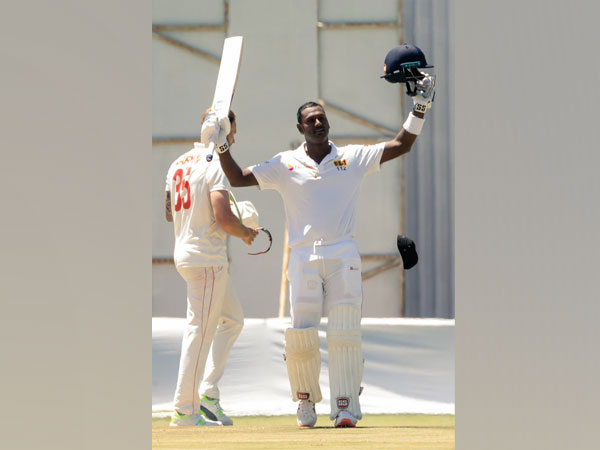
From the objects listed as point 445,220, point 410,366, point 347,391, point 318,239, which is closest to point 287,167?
point 318,239

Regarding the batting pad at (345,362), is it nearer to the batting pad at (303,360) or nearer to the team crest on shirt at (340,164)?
the batting pad at (303,360)

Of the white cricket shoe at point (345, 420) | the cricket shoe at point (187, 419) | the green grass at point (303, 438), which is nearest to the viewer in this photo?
the green grass at point (303, 438)

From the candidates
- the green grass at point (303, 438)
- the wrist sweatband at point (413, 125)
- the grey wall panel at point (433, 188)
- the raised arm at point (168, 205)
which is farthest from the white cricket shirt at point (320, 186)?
the grey wall panel at point (433, 188)

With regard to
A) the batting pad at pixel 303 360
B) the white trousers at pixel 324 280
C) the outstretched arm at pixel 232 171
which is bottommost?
the batting pad at pixel 303 360

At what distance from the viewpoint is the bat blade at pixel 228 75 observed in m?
3.68

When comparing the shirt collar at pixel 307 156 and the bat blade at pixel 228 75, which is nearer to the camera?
the bat blade at pixel 228 75

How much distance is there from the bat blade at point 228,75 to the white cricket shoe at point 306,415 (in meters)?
1.01

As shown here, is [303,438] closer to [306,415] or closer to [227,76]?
[306,415]

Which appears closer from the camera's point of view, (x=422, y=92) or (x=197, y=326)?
(x=422, y=92)

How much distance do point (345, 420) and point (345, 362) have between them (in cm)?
20

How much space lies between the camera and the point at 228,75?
3689 millimetres

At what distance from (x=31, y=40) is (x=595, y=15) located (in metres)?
1.06

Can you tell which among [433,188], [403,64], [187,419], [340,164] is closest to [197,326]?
[187,419]

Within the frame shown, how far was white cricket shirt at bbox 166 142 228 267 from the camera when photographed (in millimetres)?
4188
